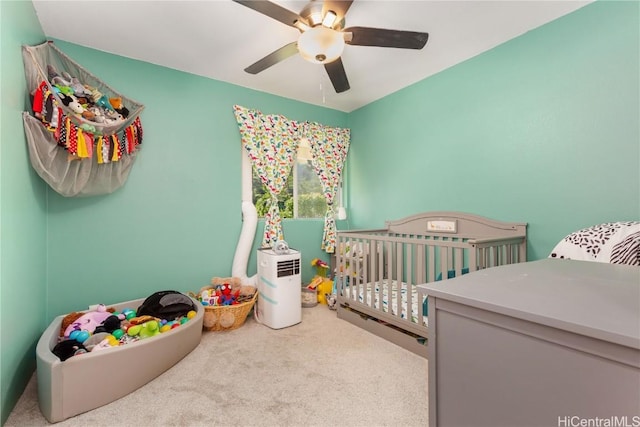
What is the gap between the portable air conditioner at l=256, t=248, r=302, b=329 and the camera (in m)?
2.51

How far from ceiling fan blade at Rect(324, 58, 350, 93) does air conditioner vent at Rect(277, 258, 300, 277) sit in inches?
62.6

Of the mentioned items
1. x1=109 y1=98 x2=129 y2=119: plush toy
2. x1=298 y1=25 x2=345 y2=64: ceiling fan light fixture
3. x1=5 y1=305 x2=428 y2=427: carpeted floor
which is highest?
x1=298 y1=25 x2=345 y2=64: ceiling fan light fixture

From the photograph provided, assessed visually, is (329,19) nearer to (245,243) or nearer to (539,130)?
(539,130)

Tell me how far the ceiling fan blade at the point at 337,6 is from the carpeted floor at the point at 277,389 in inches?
85.0

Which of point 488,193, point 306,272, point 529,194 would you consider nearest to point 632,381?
point 529,194

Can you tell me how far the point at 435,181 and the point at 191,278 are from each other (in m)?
2.64

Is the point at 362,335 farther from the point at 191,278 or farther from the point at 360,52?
the point at 360,52

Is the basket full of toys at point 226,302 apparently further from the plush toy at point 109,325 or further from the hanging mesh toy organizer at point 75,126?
the hanging mesh toy organizer at point 75,126

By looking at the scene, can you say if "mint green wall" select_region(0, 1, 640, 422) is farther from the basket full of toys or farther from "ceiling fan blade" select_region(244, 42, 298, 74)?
"ceiling fan blade" select_region(244, 42, 298, 74)

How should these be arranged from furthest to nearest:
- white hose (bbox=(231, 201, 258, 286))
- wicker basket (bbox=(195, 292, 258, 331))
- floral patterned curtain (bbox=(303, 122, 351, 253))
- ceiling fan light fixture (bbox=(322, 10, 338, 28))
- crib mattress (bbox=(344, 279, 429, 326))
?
floral patterned curtain (bbox=(303, 122, 351, 253))
white hose (bbox=(231, 201, 258, 286))
wicker basket (bbox=(195, 292, 258, 331))
crib mattress (bbox=(344, 279, 429, 326))
ceiling fan light fixture (bbox=(322, 10, 338, 28))

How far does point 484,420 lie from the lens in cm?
69

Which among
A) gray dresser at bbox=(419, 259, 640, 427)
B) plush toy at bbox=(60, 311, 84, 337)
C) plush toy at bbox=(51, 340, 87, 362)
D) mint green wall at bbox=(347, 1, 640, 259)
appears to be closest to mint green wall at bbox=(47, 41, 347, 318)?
plush toy at bbox=(60, 311, 84, 337)

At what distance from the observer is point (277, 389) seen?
5.35 feet

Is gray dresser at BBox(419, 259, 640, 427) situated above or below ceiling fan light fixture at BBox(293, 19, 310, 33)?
below
